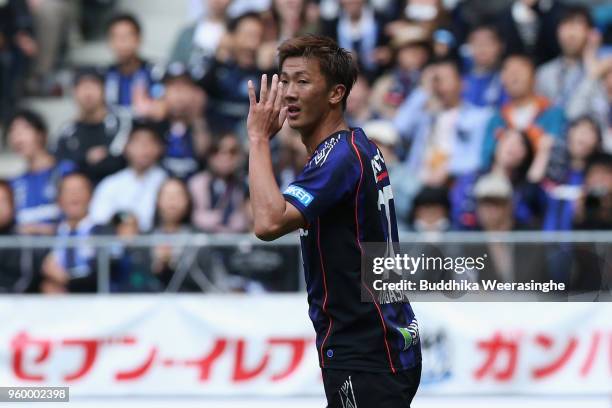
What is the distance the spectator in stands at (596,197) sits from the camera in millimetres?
9648

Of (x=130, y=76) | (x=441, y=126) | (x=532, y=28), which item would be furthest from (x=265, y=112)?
(x=532, y=28)

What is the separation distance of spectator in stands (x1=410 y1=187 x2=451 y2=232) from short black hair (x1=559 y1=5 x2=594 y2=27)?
2.39 meters

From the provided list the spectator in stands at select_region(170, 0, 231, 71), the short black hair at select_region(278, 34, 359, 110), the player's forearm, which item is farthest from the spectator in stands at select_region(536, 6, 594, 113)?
the player's forearm

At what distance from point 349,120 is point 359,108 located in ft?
0.46

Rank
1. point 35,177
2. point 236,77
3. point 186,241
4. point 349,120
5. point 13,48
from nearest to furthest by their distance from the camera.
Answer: point 186,241, point 35,177, point 349,120, point 236,77, point 13,48

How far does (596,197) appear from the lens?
9773 millimetres

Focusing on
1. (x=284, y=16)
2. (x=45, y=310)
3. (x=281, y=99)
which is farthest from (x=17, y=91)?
(x=281, y=99)

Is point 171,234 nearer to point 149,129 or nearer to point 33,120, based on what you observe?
point 149,129

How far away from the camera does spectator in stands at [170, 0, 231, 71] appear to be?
12.4 metres

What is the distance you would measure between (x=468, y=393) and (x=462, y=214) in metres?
1.86

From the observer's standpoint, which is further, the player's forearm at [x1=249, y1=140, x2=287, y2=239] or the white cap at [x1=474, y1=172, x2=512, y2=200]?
the white cap at [x1=474, y1=172, x2=512, y2=200]

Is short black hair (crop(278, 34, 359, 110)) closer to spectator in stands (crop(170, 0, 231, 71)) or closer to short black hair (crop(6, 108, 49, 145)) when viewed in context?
short black hair (crop(6, 108, 49, 145))

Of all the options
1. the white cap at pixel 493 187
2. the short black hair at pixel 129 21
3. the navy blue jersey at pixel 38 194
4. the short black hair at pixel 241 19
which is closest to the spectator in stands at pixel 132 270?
the navy blue jersey at pixel 38 194

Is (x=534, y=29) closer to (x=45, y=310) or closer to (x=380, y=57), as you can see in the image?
(x=380, y=57)
